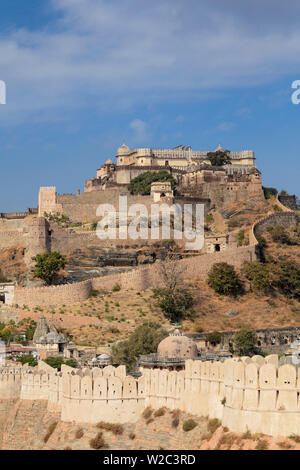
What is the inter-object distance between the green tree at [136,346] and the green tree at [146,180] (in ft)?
123

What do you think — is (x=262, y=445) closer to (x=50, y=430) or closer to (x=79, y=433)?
(x=79, y=433)

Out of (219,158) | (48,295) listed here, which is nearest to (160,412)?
(48,295)

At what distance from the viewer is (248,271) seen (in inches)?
3246

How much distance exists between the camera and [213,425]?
37312mm

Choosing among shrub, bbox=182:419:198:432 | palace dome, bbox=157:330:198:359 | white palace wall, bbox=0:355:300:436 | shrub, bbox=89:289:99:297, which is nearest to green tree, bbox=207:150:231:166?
shrub, bbox=89:289:99:297

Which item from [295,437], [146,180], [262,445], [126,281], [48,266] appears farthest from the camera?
[146,180]

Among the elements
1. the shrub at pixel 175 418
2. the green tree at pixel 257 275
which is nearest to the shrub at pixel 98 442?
the shrub at pixel 175 418
